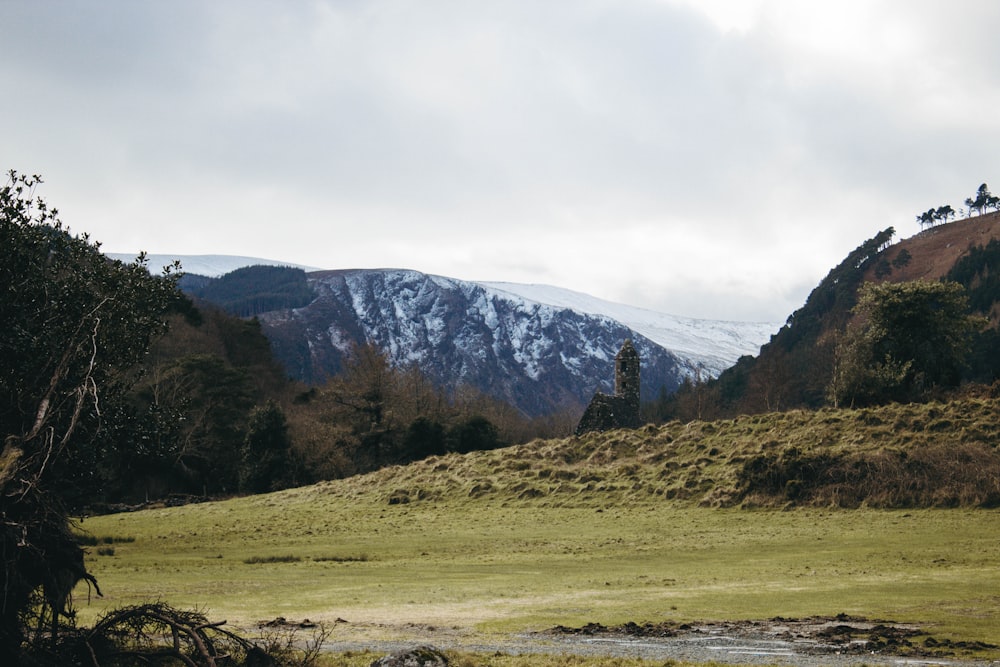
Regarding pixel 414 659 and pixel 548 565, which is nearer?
pixel 414 659

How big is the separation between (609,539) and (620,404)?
43.5m

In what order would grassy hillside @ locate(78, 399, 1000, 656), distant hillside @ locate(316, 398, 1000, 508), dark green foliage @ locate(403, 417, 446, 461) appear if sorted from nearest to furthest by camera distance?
grassy hillside @ locate(78, 399, 1000, 656) → distant hillside @ locate(316, 398, 1000, 508) → dark green foliage @ locate(403, 417, 446, 461)

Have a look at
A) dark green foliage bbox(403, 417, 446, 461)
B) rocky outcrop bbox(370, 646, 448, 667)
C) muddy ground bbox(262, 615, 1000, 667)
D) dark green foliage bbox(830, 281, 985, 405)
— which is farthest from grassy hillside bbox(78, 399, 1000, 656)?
dark green foliage bbox(403, 417, 446, 461)

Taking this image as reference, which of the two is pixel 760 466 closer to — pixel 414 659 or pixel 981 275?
pixel 414 659

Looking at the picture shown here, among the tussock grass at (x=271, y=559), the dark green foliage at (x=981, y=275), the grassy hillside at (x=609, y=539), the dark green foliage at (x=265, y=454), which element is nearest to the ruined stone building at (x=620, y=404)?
the grassy hillside at (x=609, y=539)

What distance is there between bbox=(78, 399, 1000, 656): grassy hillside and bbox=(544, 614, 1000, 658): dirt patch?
2.05ft

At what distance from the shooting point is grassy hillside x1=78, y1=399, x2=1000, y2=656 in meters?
20.7

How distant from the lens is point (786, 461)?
155 feet

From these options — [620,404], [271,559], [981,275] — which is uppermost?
[981,275]

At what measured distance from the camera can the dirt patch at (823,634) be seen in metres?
15.2

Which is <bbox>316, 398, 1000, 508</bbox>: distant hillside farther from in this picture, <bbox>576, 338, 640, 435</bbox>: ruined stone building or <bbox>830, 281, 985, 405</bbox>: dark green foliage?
<bbox>576, 338, 640, 435</bbox>: ruined stone building

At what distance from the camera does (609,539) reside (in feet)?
130

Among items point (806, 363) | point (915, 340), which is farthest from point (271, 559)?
point (806, 363)

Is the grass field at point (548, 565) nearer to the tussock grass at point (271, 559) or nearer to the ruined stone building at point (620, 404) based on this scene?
the tussock grass at point (271, 559)
